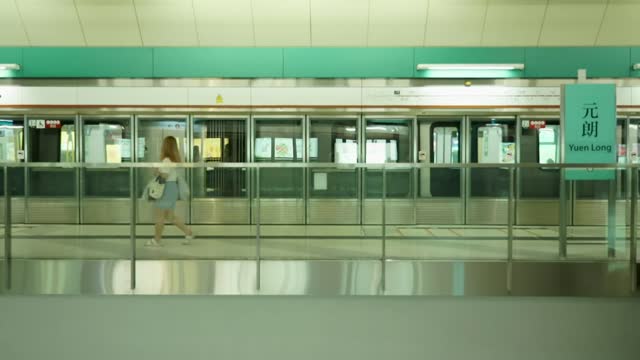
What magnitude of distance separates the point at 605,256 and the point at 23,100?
34.8 feet

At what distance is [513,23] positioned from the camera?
11.8 metres

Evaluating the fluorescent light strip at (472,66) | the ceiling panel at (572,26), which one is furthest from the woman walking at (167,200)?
the ceiling panel at (572,26)

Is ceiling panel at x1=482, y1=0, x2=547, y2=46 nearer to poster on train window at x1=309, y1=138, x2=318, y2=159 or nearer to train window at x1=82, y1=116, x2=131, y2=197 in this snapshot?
poster on train window at x1=309, y1=138, x2=318, y2=159

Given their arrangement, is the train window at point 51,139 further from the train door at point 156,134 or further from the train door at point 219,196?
the train door at point 219,196

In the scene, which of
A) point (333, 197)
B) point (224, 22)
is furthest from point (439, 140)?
point (224, 22)

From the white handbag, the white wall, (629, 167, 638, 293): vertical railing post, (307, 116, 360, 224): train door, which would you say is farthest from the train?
the white wall

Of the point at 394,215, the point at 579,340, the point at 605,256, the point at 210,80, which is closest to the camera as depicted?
the point at 579,340

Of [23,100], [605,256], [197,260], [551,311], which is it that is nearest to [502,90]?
[605,256]

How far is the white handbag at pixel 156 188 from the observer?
21.6 ft

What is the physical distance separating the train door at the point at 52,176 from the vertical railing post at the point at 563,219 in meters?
5.81

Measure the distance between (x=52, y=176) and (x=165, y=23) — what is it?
5.18 metres

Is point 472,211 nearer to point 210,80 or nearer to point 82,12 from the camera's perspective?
point 210,80

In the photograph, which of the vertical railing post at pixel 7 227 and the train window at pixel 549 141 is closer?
the vertical railing post at pixel 7 227

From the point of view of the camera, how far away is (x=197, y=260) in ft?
21.4
